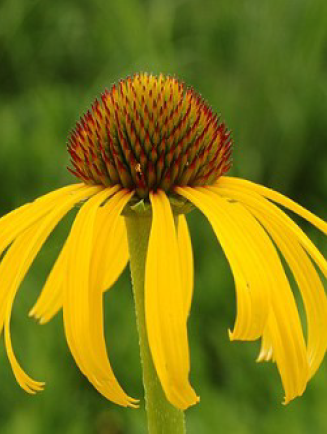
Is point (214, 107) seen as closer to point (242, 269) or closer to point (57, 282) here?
point (57, 282)

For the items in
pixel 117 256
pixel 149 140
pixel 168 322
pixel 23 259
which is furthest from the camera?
pixel 117 256

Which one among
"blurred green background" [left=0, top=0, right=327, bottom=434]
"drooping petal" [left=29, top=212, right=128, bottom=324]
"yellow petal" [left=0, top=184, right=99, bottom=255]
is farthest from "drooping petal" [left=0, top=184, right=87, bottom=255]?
"blurred green background" [left=0, top=0, right=327, bottom=434]

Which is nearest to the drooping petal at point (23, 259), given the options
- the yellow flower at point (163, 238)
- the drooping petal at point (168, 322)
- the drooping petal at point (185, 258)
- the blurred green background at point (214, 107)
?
the yellow flower at point (163, 238)

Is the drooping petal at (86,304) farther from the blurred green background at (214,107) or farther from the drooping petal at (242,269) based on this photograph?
the blurred green background at (214,107)

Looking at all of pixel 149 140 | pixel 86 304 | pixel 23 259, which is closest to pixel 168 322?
pixel 86 304

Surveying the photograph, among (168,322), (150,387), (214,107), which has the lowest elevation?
(214,107)

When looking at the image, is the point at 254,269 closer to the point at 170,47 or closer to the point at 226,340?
the point at 226,340

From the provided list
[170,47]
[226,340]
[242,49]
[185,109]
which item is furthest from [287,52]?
[185,109]
